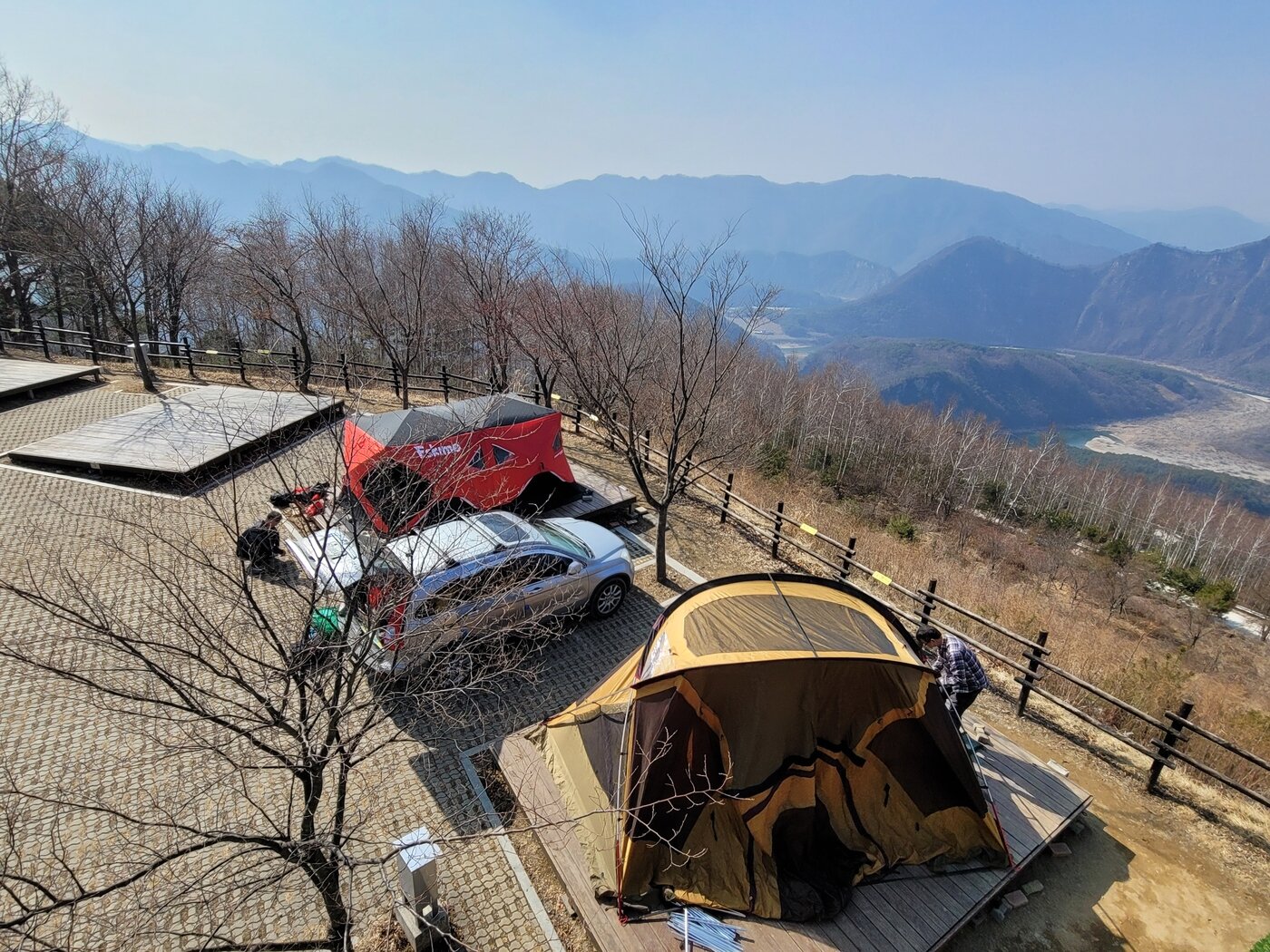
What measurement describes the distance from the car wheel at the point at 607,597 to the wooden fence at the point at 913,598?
3.16m

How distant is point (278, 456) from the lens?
14438 mm

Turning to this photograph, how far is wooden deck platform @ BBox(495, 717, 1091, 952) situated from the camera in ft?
15.4

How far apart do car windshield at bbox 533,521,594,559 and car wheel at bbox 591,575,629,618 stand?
59cm

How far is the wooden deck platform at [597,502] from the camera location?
12.1m

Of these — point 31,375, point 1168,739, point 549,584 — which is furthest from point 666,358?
point 31,375

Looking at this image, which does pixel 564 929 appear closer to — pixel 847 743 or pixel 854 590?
pixel 847 743

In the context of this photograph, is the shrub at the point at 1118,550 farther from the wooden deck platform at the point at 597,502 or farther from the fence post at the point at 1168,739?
the wooden deck platform at the point at 597,502

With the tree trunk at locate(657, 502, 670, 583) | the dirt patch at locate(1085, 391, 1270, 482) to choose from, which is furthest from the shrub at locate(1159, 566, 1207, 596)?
the dirt patch at locate(1085, 391, 1270, 482)

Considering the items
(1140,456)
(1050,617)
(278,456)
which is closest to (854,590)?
(1050,617)

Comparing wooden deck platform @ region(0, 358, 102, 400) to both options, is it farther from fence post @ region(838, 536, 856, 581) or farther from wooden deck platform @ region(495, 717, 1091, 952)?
fence post @ region(838, 536, 856, 581)

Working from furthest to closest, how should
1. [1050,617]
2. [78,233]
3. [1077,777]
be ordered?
[78,233] < [1050,617] < [1077,777]

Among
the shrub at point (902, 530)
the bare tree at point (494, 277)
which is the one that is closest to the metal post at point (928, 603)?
the shrub at point (902, 530)

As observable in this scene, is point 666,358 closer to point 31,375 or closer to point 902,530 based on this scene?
point 902,530

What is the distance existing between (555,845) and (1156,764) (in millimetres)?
7009
